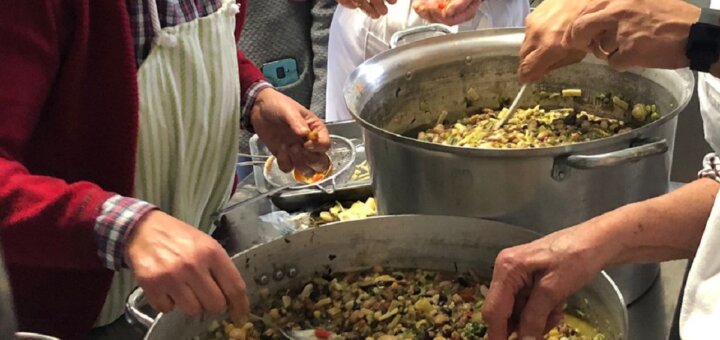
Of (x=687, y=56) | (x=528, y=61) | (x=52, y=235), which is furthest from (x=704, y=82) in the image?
(x=52, y=235)

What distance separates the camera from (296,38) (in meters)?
2.62

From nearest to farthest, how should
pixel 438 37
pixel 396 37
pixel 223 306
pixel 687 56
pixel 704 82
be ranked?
1. pixel 223 306
2. pixel 687 56
3. pixel 704 82
4. pixel 438 37
5. pixel 396 37

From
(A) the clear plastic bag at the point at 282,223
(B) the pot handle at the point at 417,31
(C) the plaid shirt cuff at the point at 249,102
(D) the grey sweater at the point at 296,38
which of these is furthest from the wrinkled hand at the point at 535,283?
(D) the grey sweater at the point at 296,38

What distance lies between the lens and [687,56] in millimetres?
932

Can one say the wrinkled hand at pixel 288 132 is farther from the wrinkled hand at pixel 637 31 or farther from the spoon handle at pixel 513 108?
the wrinkled hand at pixel 637 31

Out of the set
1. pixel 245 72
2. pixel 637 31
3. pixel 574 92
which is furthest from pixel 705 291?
pixel 245 72

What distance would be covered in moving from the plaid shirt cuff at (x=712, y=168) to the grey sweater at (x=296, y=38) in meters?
1.72

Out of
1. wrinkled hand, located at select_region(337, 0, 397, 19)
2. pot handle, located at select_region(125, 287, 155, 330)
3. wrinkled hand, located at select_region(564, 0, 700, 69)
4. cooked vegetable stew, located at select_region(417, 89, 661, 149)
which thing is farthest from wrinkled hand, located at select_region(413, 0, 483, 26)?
pot handle, located at select_region(125, 287, 155, 330)

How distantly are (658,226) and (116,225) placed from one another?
0.57 meters

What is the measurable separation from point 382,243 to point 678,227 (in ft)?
1.10

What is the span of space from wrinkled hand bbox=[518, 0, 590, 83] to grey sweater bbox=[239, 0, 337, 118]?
1478 mm

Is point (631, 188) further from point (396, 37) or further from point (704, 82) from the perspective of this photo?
point (396, 37)

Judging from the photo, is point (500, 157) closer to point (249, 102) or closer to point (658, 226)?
point (658, 226)

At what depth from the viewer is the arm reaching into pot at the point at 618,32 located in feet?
3.11
